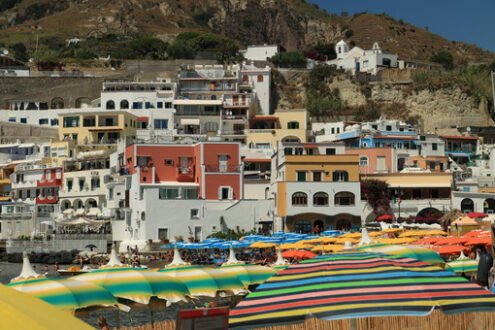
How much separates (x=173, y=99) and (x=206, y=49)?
22.8 m

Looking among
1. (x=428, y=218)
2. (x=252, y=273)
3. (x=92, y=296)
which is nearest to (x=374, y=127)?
(x=428, y=218)

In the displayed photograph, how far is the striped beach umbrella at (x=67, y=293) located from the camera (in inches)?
552

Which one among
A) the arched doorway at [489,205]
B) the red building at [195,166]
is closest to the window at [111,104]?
the red building at [195,166]

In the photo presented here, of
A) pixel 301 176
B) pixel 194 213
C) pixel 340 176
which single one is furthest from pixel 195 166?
pixel 340 176

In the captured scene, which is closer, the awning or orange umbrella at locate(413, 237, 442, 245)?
orange umbrella at locate(413, 237, 442, 245)

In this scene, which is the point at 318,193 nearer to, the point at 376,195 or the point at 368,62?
the point at 376,195

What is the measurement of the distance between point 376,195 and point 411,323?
50766mm

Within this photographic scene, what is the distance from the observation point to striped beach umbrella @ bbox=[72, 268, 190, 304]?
54.7ft

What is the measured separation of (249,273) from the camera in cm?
2081

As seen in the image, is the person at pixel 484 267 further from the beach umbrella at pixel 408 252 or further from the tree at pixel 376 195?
the tree at pixel 376 195

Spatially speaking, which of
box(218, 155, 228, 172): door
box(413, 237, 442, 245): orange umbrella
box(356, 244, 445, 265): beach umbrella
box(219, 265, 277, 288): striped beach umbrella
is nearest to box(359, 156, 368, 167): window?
box(218, 155, 228, 172): door

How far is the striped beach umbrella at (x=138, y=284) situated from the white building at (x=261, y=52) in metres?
87.4

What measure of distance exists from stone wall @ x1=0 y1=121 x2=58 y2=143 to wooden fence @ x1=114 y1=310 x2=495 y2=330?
7762 cm

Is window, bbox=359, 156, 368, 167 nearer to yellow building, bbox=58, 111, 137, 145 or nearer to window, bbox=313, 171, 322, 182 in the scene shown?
window, bbox=313, 171, 322, 182
